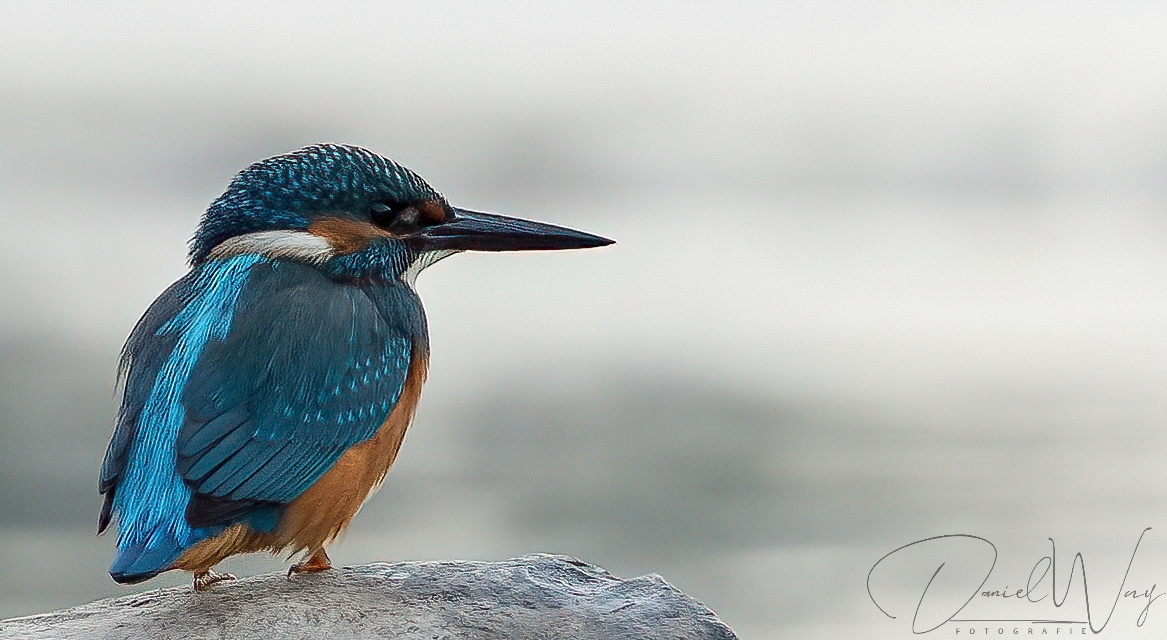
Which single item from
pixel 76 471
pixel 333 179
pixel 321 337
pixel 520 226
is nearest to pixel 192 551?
pixel 321 337

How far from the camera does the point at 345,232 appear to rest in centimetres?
385

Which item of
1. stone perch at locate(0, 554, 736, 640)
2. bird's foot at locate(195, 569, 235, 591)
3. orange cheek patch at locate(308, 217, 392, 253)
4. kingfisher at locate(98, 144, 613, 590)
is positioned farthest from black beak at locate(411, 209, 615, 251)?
bird's foot at locate(195, 569, 235, 591)

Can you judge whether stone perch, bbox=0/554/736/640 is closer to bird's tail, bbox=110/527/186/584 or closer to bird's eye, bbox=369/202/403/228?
bird's tail, bbox=110/527/186/584

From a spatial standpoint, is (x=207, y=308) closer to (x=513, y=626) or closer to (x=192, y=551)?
(x=192, y=551)

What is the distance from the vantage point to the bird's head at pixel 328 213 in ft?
12.5

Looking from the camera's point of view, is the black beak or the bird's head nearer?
the bird's head

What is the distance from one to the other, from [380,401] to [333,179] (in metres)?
0.57

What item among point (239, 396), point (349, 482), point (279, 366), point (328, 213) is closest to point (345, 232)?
point (328, 213)

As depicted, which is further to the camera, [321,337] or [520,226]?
[520,226]

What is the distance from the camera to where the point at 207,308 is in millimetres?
3701

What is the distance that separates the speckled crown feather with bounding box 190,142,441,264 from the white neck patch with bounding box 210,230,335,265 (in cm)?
2

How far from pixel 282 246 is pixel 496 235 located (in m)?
0.59

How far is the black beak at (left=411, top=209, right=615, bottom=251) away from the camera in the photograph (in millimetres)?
3996

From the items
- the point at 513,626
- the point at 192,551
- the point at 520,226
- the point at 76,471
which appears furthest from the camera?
the point at 76,471
